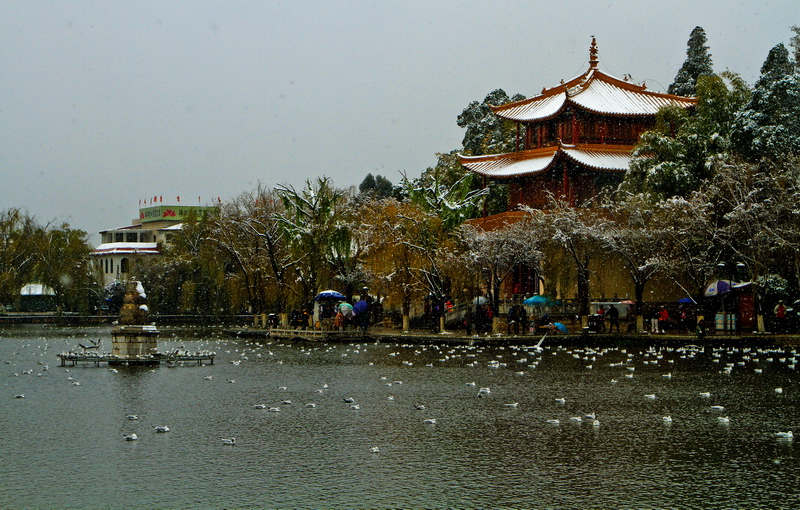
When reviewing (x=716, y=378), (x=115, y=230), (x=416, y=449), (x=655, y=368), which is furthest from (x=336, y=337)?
(x=115, y=230)

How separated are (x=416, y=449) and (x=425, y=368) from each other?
1198 cm

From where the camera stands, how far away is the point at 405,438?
1361cm

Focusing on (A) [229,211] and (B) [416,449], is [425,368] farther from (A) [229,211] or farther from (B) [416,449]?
(A) [229,211]

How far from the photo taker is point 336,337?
131 ft

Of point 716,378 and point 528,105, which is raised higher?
point 528,105

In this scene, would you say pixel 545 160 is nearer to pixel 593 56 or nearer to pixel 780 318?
pixel 593 56

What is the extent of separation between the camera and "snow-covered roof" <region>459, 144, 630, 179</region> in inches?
1886

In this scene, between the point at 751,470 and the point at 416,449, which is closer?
the point at 751,470

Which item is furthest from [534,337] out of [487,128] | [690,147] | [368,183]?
[368,183]

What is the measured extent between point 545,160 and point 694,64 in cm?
1476

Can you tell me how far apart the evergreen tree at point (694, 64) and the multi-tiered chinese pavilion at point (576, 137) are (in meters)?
5.84

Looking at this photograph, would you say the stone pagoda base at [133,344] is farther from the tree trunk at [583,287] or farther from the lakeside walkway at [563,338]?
the tree trunk at [583,287]

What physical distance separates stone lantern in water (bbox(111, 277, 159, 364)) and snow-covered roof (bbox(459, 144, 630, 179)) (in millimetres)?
26170

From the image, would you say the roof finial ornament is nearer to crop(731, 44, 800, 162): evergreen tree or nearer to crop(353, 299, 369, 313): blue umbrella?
crop(731, 44, 800, 162): evergreen tree
